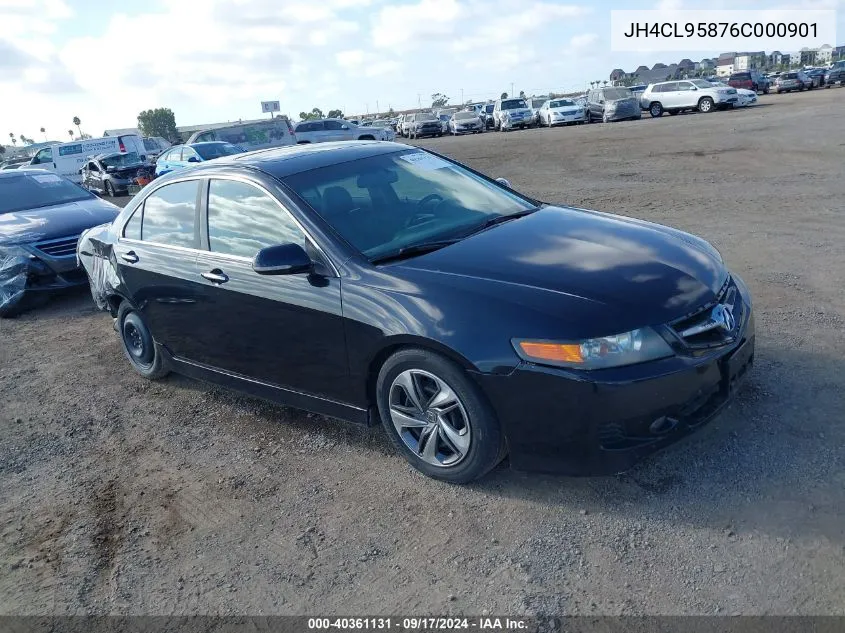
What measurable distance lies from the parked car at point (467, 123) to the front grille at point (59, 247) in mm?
34294

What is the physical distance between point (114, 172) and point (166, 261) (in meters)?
20.2

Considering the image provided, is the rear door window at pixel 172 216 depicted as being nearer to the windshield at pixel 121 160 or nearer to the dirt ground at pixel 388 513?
the dirt ground at pixel 388 513

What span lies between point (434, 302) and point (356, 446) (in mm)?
1247

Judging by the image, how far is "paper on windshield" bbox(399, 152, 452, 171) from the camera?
187 inches

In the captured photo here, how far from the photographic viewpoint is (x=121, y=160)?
76.8 feet

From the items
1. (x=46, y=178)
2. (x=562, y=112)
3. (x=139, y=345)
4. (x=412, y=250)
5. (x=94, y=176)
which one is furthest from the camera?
(x=562, y=112)

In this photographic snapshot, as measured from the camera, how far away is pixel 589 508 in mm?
3346

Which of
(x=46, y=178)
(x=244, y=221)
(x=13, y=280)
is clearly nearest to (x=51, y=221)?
(x=13, y=280)

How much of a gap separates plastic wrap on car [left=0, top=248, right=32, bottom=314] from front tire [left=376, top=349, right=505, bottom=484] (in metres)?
6.24

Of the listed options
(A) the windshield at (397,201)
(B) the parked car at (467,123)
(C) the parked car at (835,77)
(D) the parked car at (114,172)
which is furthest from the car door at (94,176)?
(C) the parked car at (835,77)

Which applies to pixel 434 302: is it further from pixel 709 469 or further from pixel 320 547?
pixel 709 469

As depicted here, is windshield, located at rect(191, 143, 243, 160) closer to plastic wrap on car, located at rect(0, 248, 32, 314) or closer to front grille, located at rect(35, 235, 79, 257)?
front grille, located at rect(35, 235, 79, 257)

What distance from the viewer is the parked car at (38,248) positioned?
8164 millimetres

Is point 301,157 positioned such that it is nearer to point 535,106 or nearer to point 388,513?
point 388,513
